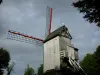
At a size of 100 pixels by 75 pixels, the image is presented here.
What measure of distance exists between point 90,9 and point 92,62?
35780mm

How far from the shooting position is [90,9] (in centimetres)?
1825

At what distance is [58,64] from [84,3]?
15.8 metres

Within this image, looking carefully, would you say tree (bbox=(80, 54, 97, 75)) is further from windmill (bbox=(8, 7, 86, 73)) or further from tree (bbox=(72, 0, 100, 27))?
tree (bbox=(72, 0, 100, 27))

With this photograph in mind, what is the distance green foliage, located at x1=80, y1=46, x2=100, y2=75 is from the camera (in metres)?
47.0

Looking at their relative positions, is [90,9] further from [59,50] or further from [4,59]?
[4,59]

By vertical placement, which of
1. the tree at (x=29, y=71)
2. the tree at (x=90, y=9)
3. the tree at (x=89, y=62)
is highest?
the tree at (x=90, y=9)

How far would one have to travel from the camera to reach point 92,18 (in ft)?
60.3

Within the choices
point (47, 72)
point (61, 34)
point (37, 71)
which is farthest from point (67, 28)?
point (37, 71)

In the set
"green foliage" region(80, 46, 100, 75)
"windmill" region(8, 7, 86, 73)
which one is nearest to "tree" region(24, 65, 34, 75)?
"green foliage" region(80, 46, 100, 75)

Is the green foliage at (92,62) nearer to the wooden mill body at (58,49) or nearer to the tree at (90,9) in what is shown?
the wooden mill body at (58,49)

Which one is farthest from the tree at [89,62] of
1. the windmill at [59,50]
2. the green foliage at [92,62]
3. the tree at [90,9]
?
the tree at [90,9]

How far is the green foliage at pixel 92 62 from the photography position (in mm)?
46991

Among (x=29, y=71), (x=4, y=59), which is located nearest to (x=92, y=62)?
(x=4, y=59)

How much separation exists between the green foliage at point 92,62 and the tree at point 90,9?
85.0ft
